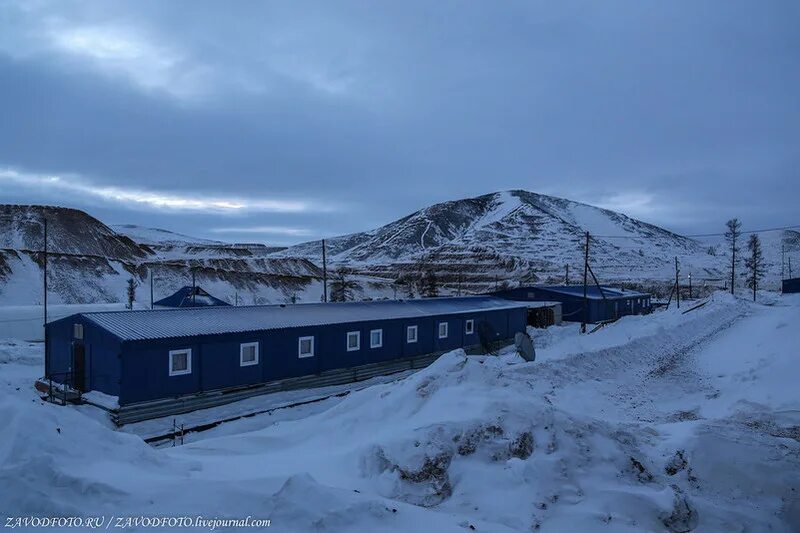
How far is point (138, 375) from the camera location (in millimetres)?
20219

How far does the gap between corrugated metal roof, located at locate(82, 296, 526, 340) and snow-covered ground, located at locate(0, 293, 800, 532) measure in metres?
5.51

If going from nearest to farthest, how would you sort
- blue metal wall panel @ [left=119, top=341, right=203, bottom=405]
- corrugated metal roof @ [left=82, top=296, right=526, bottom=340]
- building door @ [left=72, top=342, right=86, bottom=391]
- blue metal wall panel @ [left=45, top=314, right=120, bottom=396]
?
blue metal wall panel @ [left=119, top=341, right=203, bottom=405] → blue metal wall panel @ [left=45, top=314, right=120, bottom=396] → corrugated metal roof @ [left=82, top=296, right=526, bottom=340] → building door @ [left=72, top=342, right=86, bottom=391]

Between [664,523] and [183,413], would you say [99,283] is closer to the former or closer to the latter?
[183,413]

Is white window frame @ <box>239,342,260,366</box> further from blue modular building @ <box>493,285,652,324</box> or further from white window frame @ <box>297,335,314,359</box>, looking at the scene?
blue modular building @ <box>493,285,652,324</box>

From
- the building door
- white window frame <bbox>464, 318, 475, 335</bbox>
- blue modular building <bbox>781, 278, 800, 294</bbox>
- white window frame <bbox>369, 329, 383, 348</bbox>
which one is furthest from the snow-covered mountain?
blue modular building <bbox>781, 278, 800, 294</bbox>

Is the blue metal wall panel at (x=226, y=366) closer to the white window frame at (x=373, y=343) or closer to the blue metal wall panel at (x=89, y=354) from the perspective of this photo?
the blue metal wall panel at (x=89, y=354)

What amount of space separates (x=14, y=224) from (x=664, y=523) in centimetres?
12541

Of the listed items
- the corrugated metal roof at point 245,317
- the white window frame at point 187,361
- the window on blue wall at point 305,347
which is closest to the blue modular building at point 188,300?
the corrugated metal roof at point 245,317

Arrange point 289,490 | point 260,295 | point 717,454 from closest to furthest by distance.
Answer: point 289,490 → point 717,454 → point 260,295

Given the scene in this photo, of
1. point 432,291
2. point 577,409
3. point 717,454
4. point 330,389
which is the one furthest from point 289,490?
point 432,291

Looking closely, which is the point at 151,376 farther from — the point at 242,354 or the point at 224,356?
the point at 242,354

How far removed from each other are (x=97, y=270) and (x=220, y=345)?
61.0 metres

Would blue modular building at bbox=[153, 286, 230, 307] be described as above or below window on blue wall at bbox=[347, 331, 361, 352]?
above

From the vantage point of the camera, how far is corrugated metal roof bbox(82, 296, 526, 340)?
862 inches
